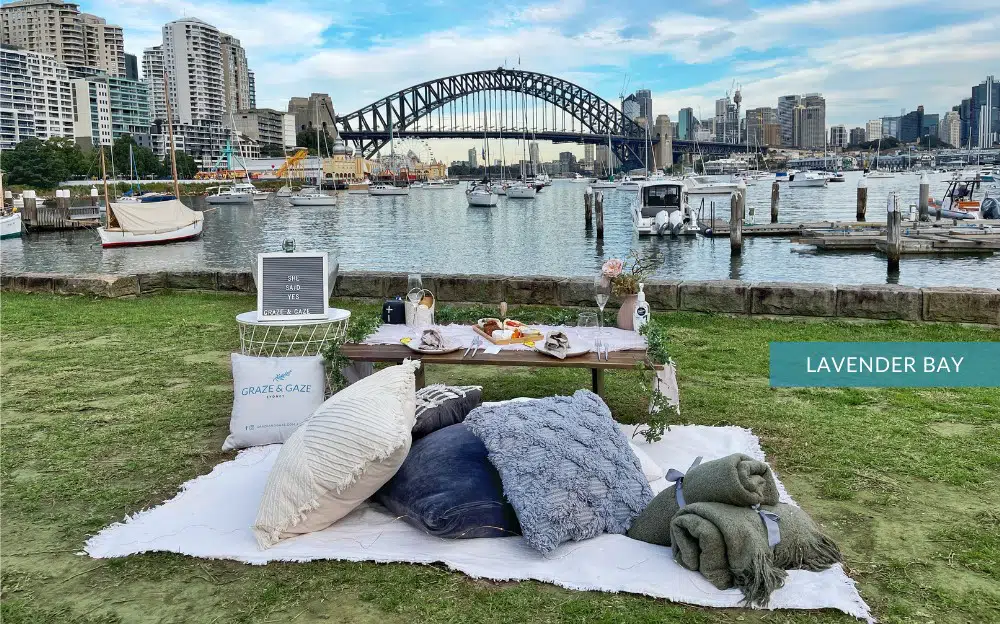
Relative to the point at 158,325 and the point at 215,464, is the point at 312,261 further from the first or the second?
the point at 158,325

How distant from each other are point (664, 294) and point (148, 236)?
127ft

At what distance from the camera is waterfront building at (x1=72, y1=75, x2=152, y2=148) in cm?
15600

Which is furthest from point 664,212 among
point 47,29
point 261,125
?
point 47,29

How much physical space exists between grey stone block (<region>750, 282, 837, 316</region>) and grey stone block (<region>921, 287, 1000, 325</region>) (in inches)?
33.3

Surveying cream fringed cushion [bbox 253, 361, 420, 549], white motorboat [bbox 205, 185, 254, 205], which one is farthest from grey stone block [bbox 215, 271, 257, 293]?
white motorboat [bbox 205, 185, 254, 205]

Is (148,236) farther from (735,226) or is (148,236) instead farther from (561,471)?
(561,471)

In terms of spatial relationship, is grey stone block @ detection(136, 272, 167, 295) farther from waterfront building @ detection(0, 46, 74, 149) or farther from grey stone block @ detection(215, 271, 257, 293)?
waterfront building @ detection(0, 46, 74, 149)

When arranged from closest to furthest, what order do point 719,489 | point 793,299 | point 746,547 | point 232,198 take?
point 746,547
point 719,489
point 793,299
point 232,198

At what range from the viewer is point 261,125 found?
188125 mm

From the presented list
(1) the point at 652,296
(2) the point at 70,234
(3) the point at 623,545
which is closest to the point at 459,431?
(3) the point at 623,545

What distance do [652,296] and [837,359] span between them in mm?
2318

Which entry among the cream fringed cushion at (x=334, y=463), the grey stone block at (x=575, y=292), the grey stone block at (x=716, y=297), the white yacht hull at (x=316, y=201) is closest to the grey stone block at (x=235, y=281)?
the grey stone block at (x=575, y=292)

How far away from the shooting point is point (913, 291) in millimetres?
7926

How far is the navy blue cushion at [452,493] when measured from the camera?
359 centimetres
